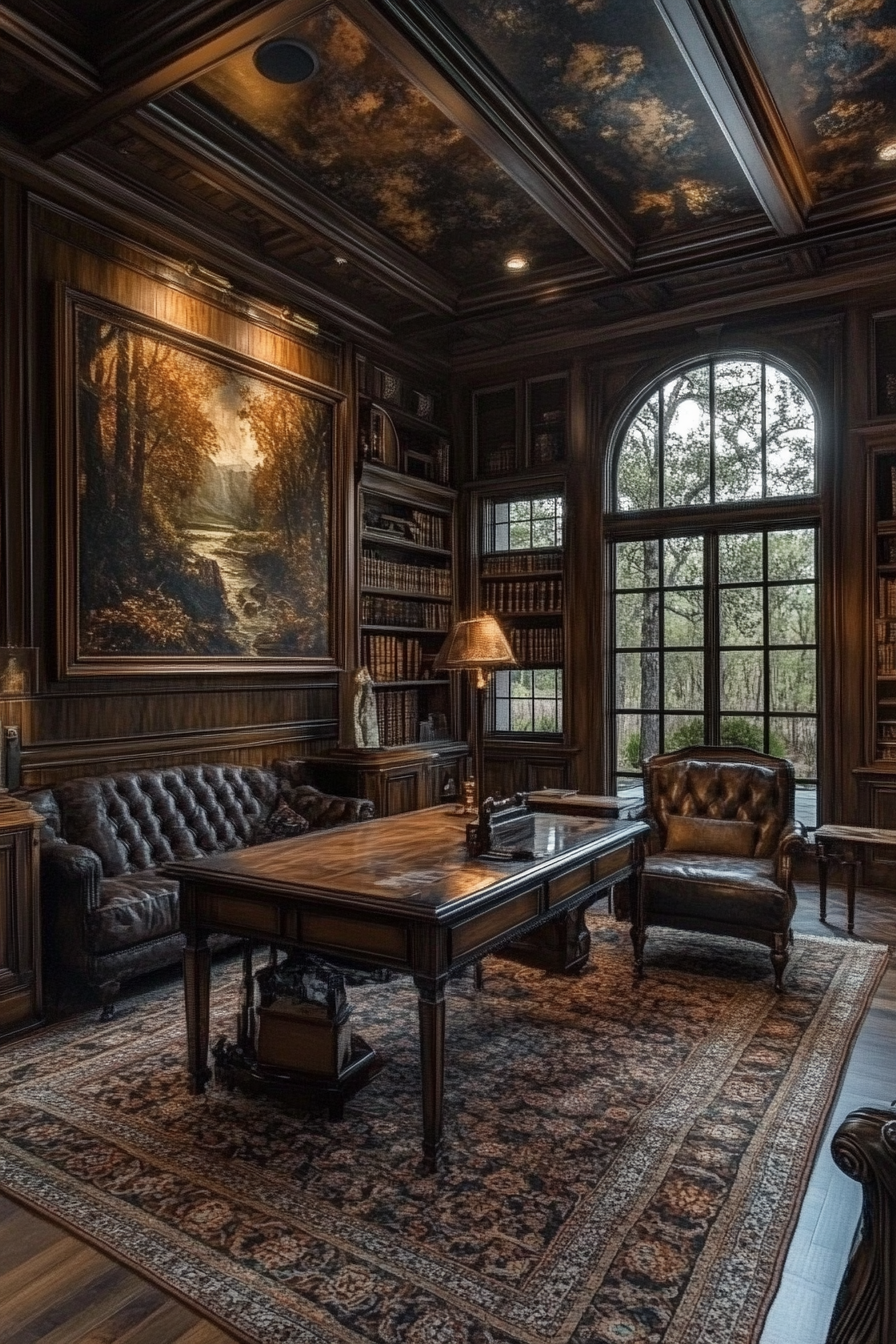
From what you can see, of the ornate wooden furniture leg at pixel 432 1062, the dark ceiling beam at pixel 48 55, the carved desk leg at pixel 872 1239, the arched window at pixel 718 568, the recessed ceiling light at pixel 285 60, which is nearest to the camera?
the carved desk leg at pixel 872 1239

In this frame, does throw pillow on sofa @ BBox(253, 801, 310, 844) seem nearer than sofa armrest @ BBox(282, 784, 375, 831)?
Yes

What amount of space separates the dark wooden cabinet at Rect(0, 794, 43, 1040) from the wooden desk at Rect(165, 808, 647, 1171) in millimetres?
988

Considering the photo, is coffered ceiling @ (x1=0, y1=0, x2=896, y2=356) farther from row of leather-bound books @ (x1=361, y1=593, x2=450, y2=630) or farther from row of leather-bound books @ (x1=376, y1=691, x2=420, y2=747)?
row of leather-bound books @ (x1=376, y1=691, x2=420, y2=747)

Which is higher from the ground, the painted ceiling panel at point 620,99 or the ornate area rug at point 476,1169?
the painted ceiling panel at point 620,99

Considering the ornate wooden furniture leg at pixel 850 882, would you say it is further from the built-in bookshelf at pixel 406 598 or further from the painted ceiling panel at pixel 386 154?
the painted ceiling panel at pixel 386 154

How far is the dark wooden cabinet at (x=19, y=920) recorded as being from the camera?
3473mm

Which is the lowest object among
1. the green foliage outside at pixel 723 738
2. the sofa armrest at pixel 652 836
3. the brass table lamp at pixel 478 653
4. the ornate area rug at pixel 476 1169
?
the ornate area rug at pixel 476 1169

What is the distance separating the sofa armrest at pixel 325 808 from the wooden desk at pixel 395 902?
4.56 feet

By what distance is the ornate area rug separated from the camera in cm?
195

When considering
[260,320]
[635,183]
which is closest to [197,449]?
[260,320]

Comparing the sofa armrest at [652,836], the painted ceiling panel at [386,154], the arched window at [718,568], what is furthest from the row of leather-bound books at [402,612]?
the sofa armrest at [652,836]

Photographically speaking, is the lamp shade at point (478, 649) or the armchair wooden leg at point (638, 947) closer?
the lamp shade at point (478, 649)

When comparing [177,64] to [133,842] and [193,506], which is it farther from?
[133,842]

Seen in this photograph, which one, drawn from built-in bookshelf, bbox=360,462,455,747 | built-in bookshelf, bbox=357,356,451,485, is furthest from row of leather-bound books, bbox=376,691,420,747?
built-in bookshelf, bbox=357,356,451,485
